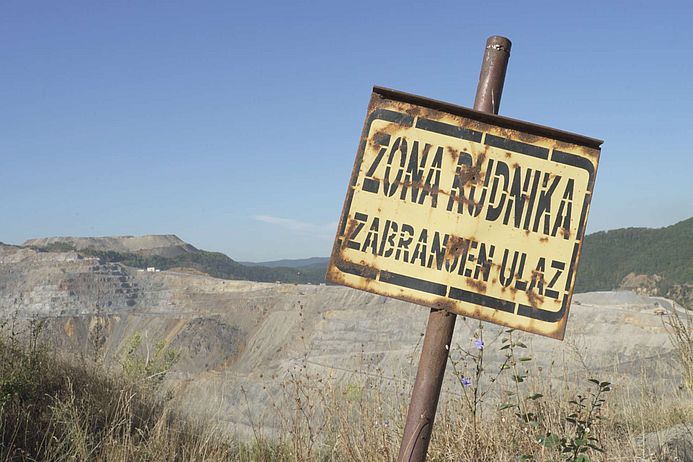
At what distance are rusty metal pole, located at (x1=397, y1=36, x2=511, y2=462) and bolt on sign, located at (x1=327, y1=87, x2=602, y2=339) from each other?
3.1 inches

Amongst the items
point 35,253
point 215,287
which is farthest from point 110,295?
point 35,253

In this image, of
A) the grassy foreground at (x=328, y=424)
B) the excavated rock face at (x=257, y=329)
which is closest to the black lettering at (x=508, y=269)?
the grassy foreground at (x=328, y=424)

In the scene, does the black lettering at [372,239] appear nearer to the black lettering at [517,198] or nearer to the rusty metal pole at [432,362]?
the rusty metal pole at [432,362]

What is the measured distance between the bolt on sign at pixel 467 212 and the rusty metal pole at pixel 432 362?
78 millimetres

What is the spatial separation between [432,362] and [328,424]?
1739mm

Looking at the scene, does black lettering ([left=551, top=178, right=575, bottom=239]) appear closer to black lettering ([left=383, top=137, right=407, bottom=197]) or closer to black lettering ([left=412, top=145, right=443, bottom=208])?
black lettering ([left=412, top=145, right=443, bottom=208])

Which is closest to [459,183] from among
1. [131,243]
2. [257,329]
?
[257,329]

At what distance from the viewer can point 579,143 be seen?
177 centimetres

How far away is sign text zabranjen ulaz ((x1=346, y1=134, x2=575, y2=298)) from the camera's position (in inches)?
69.2

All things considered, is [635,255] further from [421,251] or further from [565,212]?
[421,251]

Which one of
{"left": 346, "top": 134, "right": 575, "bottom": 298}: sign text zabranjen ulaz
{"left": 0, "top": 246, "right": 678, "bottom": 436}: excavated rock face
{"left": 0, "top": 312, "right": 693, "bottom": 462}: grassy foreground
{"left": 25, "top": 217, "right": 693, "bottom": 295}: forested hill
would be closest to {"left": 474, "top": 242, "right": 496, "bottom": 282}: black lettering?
{"left": 346, "top": 134, "right": 575, "bottom": 298}: sign text zabranjen ulaz

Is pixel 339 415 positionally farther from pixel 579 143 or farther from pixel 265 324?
pixel 265 324

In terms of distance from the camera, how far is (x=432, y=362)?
70.8 inches

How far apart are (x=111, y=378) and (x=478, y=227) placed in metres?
4.11
